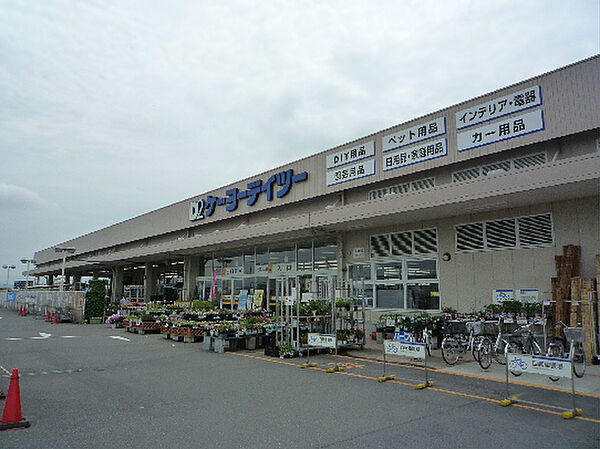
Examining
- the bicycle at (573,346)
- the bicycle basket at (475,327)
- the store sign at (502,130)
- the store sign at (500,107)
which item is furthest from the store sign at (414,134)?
the bicycle at (573,346)

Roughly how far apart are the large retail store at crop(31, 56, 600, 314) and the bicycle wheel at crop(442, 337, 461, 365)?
132 inches

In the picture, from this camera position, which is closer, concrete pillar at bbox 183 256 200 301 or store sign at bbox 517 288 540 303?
store sign at bbox 517 288 540 303

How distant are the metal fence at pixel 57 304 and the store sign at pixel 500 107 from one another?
74.9 feet

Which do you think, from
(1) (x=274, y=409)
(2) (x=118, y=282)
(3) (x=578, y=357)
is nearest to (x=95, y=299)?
(2) (x=118, y=282)

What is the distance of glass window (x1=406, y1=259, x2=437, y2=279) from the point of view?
1538 centimetres

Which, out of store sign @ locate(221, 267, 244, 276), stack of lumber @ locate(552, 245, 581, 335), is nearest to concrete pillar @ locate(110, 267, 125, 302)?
store sign @ locate(221, 267, 244, 276)

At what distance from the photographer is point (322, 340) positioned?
11.2 m

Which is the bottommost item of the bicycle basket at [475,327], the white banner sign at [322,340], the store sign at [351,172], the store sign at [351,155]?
the white banner sign at [322,340]

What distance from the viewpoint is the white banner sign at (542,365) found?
21.3 feet

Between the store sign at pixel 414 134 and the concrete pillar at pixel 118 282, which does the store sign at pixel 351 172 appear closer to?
the store sign at pixel 414 134

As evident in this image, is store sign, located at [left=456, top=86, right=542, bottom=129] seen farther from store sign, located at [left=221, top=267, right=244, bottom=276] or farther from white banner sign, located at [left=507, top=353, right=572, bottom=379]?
store sign, located at [left=221, top=267, right=244, bottom=276]

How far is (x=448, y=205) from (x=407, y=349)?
231 inches

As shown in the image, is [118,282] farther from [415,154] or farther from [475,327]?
[475,327]

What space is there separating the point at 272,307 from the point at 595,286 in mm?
14466
